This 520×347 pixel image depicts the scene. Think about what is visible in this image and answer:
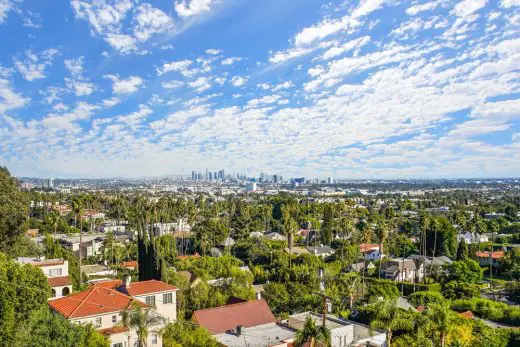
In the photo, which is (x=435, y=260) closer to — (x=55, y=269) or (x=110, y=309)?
(x=55, y=269)

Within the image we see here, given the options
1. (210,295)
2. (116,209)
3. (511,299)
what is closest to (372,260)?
(511,299)

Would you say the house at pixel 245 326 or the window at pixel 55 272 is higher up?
the window at pixel 55 272

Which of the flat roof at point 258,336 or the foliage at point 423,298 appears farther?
the foliage at point 423,298

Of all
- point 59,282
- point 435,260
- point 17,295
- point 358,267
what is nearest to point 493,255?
point 435,260

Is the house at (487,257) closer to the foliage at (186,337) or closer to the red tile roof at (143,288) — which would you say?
the red tile roof at (143,288)

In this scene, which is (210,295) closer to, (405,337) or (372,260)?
(405,337)

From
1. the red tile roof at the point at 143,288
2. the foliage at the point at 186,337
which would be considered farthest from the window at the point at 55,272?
the foliage at the point at 186,337

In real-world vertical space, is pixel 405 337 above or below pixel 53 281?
below
